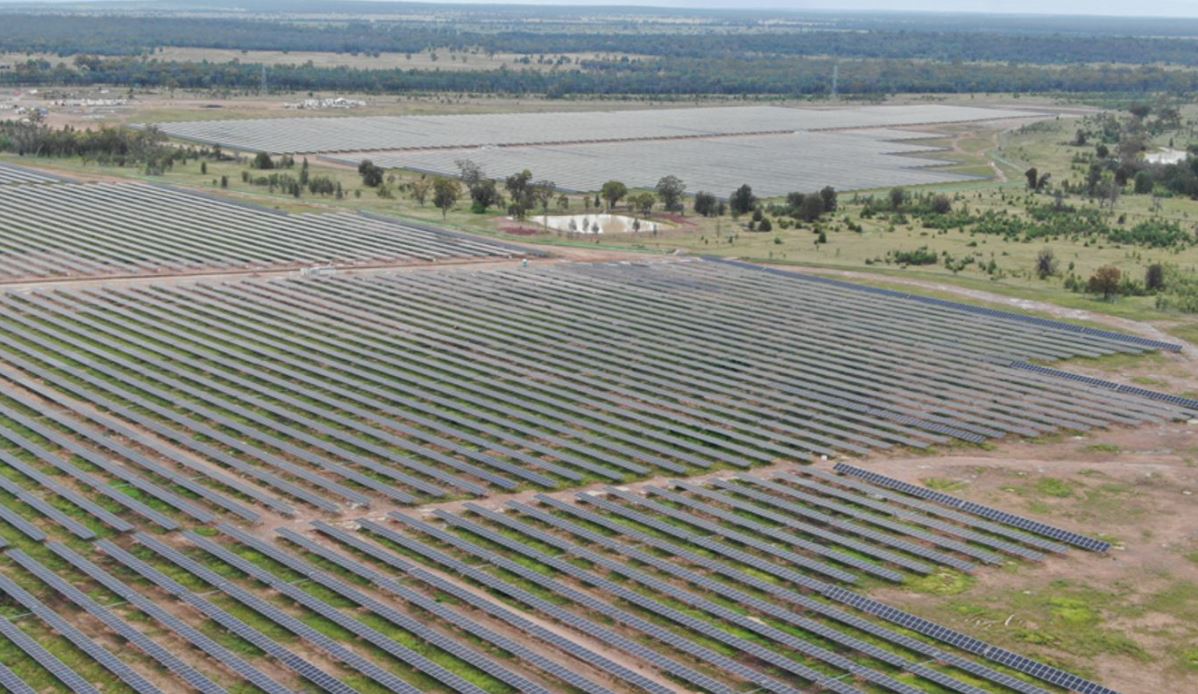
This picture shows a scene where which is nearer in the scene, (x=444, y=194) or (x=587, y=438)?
(x=587, y=438)

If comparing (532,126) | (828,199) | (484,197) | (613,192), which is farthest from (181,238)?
(532,126)

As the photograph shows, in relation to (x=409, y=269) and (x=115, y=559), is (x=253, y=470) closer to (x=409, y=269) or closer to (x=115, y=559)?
(x=115, y=559)

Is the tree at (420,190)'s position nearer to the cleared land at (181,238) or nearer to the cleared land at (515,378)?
the cleared land at (181,238)

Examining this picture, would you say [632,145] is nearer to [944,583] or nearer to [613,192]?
[613,192]

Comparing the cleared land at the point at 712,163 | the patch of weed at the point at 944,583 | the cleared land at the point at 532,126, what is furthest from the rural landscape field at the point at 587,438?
the cleared land at the point at 532,126

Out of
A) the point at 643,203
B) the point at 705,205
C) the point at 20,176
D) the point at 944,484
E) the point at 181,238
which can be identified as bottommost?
the point at 944,484

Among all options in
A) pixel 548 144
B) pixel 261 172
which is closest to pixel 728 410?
pixel 261 172

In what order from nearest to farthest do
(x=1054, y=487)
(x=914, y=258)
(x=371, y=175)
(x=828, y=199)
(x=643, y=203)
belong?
(x=1054, y=487) < (x=914, y=258) < (x=643, y=203) < (x=828, y=199) < (x=371, y=175)

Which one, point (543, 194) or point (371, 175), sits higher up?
point (371, 175)
